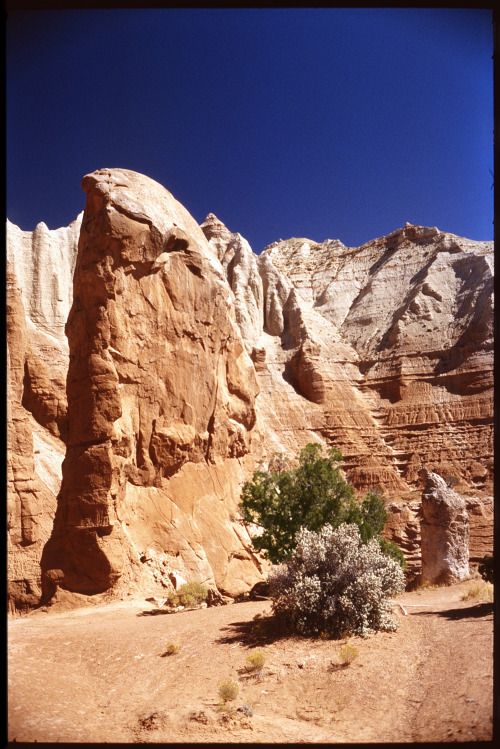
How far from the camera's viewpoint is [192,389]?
23.1m

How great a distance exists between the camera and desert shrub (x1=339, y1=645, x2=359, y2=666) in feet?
30.7

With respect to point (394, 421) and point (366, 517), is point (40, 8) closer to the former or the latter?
point (366, 517)

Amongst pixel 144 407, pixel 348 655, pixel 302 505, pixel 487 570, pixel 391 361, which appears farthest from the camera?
pixel 391 361

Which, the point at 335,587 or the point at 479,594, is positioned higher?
the point at 335,587

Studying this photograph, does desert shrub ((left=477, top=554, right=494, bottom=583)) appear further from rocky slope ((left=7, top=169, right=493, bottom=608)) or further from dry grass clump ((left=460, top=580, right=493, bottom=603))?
rocky slope ((left=7, top=169, right=493, bottom=608))

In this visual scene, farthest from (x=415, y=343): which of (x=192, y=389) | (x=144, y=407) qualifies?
(x=144, y=407)

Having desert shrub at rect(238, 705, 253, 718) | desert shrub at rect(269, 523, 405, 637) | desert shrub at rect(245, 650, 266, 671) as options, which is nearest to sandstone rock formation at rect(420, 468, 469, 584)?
desert shrub at rect(269, 523, 405, 637)

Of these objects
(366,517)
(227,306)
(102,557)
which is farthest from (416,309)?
(102,557)

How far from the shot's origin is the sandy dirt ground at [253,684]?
7.69 meters

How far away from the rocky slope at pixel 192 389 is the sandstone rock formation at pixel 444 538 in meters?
6.79

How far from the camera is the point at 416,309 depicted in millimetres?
52531

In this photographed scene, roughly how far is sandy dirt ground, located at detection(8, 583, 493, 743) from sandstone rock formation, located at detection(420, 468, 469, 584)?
6.29 meters

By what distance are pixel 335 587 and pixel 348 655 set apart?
1695 mm

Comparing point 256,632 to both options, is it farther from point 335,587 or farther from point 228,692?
point 228,692
